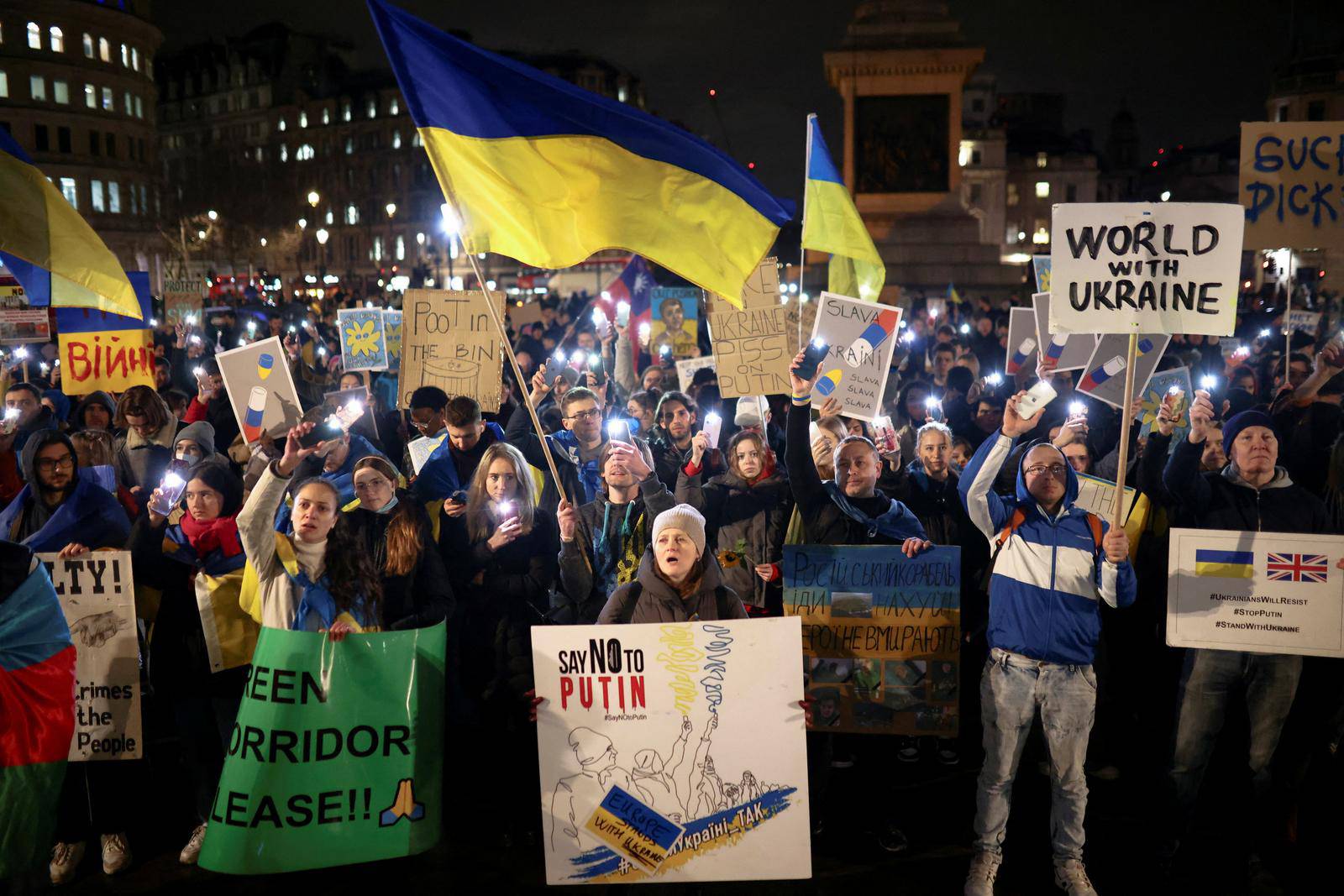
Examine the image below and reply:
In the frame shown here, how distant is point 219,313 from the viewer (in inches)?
893

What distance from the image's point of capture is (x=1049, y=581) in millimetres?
4566

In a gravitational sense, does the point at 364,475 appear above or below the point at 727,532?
above

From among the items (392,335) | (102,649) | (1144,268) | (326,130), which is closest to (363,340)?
(392,335)

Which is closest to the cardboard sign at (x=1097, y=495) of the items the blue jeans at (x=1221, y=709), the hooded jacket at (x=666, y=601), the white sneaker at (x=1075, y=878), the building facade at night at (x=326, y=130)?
the blue jeans at (x=1221, y=709)

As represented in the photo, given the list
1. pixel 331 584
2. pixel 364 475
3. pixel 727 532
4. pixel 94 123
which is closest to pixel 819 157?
pixel 727 532

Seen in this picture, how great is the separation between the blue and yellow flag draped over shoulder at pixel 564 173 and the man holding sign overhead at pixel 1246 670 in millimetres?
2463

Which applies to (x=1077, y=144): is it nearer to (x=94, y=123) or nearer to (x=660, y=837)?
(x=94, y=123)

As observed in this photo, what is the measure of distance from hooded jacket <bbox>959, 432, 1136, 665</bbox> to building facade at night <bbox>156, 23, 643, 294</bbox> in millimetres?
76595

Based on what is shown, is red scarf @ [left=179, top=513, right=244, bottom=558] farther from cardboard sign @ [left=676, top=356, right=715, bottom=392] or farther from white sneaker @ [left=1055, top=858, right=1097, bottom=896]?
cardboard sign @ [left=676, top=356, right=715, bottom=392]

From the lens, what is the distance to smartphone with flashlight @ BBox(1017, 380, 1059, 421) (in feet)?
14.9

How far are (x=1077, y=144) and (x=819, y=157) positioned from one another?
12023cm

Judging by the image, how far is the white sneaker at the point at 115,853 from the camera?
16.3 feet

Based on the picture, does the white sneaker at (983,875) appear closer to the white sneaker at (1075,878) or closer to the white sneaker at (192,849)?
the white sneaker at (1075,878)

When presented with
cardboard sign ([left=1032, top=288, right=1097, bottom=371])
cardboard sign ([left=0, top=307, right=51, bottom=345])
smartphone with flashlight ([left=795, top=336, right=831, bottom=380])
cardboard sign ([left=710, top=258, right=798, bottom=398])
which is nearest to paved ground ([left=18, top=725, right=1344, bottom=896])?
smartphone with flashlight ([left=795, top=336, right=831, bottom=380])
